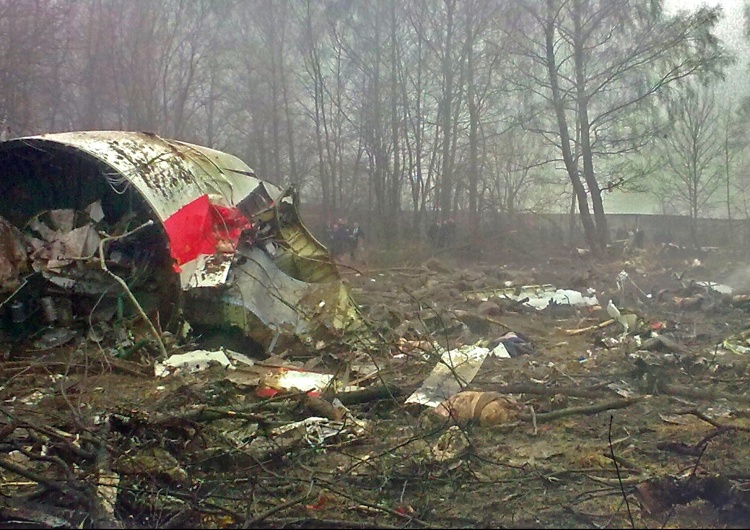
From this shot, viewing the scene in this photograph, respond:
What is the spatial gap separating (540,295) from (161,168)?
24.1ft

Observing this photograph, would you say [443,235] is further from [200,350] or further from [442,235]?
[200,350]

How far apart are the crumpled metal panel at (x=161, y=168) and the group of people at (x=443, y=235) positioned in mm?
13053

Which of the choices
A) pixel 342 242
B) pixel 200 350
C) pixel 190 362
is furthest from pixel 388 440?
pixel 342 242

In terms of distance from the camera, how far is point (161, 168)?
7297 mm

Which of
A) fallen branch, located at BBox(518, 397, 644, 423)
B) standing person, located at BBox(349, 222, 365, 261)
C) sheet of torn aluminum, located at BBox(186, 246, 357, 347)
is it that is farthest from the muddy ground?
standing person, located at BBox(349, 222, 365, 261)

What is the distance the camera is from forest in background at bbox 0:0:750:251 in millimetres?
20719

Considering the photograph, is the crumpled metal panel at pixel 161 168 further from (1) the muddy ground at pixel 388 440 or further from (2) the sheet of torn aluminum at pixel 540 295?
(2) the sheet of torn aluminum at pixel 540 295

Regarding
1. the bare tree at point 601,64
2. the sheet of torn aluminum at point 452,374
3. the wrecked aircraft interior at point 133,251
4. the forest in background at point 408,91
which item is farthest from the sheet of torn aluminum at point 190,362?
the bare tree at point 601,64

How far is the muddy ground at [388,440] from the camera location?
291 cm

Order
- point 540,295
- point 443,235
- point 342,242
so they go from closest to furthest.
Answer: point 540,295 < point 342,242 < point 443,235

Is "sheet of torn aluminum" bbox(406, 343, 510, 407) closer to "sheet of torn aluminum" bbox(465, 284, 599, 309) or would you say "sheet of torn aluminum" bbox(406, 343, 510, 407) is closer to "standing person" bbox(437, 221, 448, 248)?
"sheet of torn aluminum" bbox(465, 284, 599, 309)

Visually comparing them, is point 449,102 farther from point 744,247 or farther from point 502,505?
point 502,505

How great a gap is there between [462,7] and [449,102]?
10.4 feet

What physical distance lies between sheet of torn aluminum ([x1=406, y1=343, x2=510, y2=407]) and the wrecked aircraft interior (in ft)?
4.76
